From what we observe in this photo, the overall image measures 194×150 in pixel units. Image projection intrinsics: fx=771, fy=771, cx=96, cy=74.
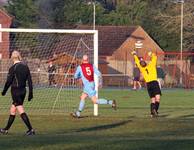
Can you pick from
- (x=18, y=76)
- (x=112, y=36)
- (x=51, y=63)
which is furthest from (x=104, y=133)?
(x=112, y=36)

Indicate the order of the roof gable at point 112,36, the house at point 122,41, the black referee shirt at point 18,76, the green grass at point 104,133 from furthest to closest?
the roof gable at point 112,36 → the house at point 122,41 → the black referee shirt at point 18,76 → the green grass at point 104,133

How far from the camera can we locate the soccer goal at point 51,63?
100 feet

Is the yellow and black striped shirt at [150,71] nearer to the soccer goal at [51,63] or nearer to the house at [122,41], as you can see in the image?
the soccer goal at [51,63]

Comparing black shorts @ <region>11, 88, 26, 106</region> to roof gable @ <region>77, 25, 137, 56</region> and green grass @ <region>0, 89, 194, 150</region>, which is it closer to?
green grass @ <region>0, 89, 194, 150</region>

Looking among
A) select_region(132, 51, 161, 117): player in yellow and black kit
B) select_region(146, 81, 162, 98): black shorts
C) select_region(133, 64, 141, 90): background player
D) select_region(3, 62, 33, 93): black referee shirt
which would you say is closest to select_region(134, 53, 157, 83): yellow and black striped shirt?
select_region(132, 51, 161, 117): player in yellow and black kit

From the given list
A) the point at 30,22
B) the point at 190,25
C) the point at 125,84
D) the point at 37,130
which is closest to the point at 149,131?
the point at 37,130

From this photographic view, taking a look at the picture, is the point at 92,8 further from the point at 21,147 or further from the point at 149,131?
the point at 21,147

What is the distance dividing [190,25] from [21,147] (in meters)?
65.5

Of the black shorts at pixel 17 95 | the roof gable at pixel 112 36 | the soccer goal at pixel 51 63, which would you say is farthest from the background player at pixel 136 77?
the black shorts at pixel 17 95

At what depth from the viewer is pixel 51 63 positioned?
4091cm

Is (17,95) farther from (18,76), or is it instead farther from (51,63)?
(51,63)

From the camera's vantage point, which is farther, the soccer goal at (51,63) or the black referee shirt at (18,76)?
the soccer goal at (51,63)

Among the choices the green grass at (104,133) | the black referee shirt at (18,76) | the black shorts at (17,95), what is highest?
the black referee shirt at (18,76)

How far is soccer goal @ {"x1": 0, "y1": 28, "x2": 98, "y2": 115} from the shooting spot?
3058cm
